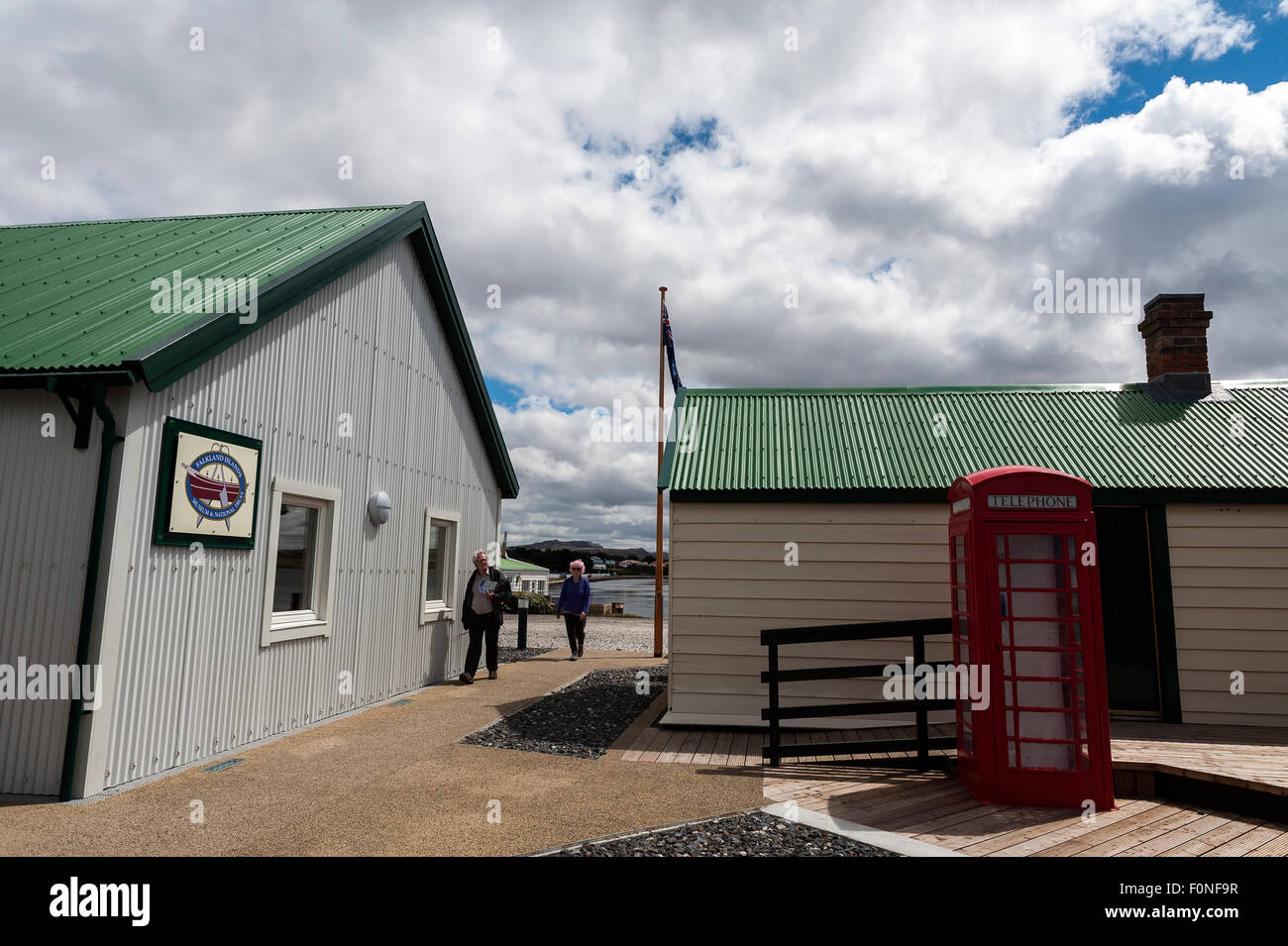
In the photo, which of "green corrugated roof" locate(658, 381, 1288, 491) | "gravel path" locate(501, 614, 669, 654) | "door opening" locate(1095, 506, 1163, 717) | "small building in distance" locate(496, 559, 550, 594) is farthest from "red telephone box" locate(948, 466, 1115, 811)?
"small building in distance" locate(496, 559, 550, 594)

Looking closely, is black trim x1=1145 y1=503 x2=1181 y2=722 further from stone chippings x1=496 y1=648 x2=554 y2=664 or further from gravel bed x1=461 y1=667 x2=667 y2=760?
stone chippings x1=496 y1=648 x2=554 y2=664

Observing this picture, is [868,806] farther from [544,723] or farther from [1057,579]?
[544,723]

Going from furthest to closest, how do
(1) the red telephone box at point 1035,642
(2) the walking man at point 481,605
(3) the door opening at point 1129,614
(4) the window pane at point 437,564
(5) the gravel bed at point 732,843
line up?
(4) the window pane at point 437,564, (2) the walking man at point 481,605, (3) the door opening at point 1129,614, (1) the red telephone box at point 1035,642, (5) the gravel bed at point 732,843

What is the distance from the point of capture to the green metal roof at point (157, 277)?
5.82 meters

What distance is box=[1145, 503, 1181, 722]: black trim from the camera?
26.9 feet

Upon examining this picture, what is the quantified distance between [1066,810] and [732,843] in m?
2.72

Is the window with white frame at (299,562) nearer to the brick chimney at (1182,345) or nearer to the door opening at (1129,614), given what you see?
the door opening at (1129,614)

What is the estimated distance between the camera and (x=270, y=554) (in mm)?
7664

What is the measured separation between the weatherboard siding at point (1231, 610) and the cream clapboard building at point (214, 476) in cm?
960

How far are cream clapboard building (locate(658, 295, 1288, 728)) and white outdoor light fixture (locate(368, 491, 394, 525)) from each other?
12.3 ft

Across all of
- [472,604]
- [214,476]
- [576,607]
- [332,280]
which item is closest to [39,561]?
[214,476]

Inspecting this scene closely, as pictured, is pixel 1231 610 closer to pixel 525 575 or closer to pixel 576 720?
pixel 576 720

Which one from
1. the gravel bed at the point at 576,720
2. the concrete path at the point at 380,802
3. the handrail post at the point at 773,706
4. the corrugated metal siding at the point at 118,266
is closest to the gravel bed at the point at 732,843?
the concrete path at the point at 380,802
